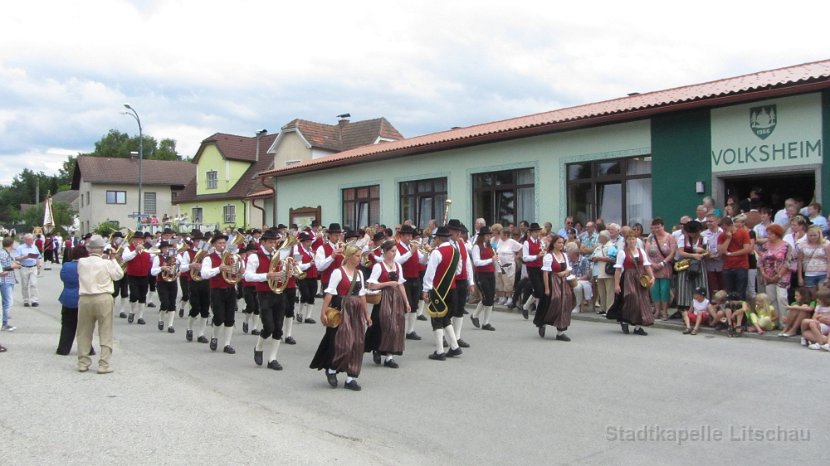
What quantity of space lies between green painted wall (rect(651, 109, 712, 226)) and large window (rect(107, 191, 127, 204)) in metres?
54.3

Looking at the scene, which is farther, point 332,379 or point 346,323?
point 332,379

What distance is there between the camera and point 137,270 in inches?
544

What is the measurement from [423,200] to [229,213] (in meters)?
27.0

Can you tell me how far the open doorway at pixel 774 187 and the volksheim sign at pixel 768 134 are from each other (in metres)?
0.66

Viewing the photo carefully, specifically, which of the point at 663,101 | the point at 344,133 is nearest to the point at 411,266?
the point at 663,101

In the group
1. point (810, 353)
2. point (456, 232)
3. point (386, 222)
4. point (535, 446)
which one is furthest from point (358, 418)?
point (386, 222)

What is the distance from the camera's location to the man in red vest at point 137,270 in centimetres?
1381

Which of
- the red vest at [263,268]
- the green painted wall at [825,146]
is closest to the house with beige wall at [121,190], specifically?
the red vest at [263,268]

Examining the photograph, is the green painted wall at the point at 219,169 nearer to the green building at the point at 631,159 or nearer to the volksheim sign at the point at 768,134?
the green building at the point at 631,159

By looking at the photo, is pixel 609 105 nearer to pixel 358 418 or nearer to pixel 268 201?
pixel 358 418

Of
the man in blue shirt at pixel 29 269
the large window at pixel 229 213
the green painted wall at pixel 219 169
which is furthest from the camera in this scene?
the green painted wall at pixel 219 169

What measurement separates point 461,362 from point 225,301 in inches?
154

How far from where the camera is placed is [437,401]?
286 inches

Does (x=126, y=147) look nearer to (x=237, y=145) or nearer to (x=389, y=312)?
(x=237, y=145)
